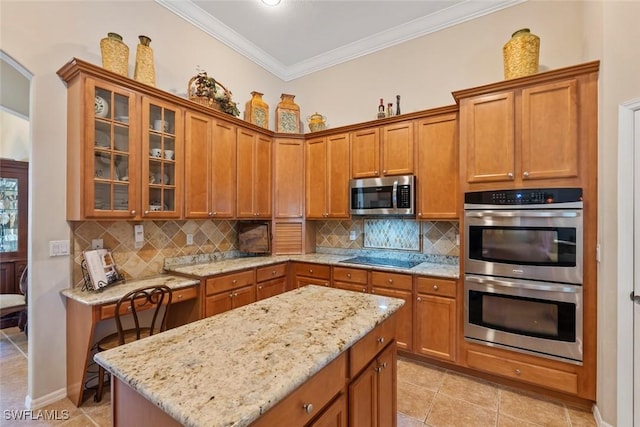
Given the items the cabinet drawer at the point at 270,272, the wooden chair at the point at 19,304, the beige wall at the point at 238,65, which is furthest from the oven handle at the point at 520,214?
the wooden chair at the point at 19,304

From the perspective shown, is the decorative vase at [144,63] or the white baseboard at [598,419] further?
the decorative vase at [144,63]

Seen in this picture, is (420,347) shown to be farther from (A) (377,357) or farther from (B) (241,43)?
(B) (241,43)

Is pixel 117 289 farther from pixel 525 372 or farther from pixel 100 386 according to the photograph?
pixel 525 372

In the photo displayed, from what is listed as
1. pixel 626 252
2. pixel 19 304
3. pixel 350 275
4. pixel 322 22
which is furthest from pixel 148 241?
pixel 626 252

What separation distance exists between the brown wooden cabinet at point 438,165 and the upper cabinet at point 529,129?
267 millimetres

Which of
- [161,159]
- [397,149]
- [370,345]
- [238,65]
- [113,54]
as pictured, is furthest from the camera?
[238,65]

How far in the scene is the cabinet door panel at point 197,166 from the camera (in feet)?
9.27

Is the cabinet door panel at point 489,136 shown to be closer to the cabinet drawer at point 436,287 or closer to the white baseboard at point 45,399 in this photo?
the cabinet drawer at point 436,287

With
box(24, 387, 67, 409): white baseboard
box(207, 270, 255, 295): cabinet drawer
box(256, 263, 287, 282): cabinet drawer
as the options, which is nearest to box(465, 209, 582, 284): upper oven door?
box(256, 263, 287, 282): cabinet drawer

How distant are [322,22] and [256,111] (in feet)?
4.27

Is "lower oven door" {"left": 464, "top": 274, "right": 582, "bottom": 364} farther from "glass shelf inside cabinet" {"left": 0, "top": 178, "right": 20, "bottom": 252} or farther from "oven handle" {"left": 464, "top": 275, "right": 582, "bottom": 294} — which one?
"glass shelf inside cabinet" {"left": 0, "top": 178, "right": 20, "bottom": 252}

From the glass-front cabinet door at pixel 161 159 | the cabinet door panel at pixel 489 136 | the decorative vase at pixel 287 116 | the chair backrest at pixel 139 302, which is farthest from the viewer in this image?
the decorative vase at pixel 287 116

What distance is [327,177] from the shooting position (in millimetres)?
3682

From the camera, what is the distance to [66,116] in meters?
2.25
